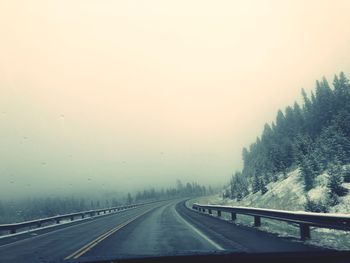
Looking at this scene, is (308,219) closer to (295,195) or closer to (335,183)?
(335,183)

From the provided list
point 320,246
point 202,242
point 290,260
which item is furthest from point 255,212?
point 290,260

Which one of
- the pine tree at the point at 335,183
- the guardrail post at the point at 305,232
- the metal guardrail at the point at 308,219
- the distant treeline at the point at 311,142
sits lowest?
the guardrail post at the point at 305,232

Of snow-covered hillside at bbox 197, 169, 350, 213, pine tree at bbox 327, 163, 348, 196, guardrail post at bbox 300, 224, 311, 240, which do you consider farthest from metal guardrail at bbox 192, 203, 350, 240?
snow-covered hillside at bbox 197, 169, 350, 213

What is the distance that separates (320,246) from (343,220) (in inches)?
40.6

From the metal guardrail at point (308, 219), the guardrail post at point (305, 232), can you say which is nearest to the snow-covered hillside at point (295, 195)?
the metal guardrail at point (308, 219)

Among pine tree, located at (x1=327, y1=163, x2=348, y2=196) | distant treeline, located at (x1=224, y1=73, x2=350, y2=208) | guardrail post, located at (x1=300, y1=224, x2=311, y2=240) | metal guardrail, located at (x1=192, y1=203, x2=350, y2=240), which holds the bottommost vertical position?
guardrail post, located at (x1=300, y1=224, x2=311, y2=240)

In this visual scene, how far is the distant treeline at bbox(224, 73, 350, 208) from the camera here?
4297cm

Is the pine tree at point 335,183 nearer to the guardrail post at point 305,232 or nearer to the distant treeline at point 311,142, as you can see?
the distant treeline at point 311,142

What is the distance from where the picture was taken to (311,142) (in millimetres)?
66688

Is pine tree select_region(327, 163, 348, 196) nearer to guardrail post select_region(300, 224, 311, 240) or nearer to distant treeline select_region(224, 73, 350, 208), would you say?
distant treeline select_region(224, 73, 350, 208)

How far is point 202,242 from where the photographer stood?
12203 millimetres

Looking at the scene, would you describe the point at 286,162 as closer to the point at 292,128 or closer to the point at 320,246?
the point at 292,128

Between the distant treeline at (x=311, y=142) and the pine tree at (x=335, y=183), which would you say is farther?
the distant treeline at (x=311, y=142)

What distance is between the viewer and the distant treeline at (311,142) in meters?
43.0
